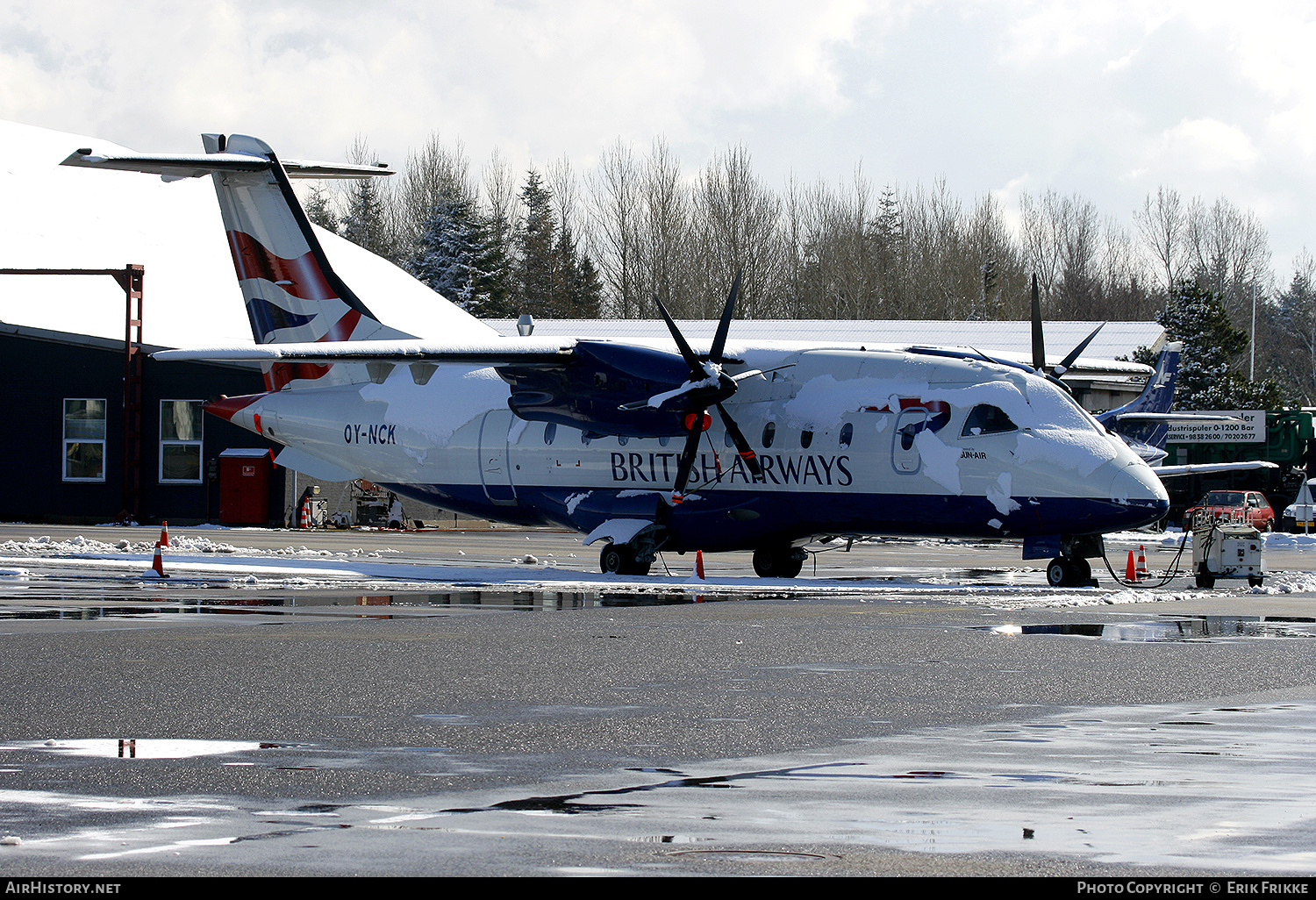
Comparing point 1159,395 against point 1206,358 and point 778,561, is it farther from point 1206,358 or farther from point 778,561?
point 778,561

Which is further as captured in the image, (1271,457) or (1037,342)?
(1271,457)

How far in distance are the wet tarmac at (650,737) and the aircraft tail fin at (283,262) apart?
10.3 metres

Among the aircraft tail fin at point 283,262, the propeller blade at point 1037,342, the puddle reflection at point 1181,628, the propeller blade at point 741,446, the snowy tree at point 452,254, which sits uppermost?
the snowy tree at point 452,254

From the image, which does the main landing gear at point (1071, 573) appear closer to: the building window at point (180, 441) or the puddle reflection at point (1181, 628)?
the puddle reflection at point (1181, 628)

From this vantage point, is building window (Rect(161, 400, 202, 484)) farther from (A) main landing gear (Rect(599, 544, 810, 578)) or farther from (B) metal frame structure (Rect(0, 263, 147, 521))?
(A) main landing gear (Rect(599, 544, 810, 578))

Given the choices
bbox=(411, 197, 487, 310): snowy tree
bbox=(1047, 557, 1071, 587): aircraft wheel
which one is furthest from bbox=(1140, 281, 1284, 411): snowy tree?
bbox=(411, 197, 487, 310): snowy tree

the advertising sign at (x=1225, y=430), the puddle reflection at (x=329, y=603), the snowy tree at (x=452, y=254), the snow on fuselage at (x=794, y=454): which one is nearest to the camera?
the puddle reflection at (x=329, y=603)

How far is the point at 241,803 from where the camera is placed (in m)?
6.22

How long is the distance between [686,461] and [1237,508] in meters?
12.3

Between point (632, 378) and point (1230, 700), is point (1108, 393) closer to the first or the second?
point (632, 378)

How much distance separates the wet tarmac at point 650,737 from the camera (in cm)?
535

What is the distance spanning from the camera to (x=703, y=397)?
21.7m

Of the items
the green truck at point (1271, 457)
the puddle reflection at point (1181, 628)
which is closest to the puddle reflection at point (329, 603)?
the puddle reflection at point (1181, 628)

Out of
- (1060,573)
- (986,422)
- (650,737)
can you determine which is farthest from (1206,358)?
(650,737)
